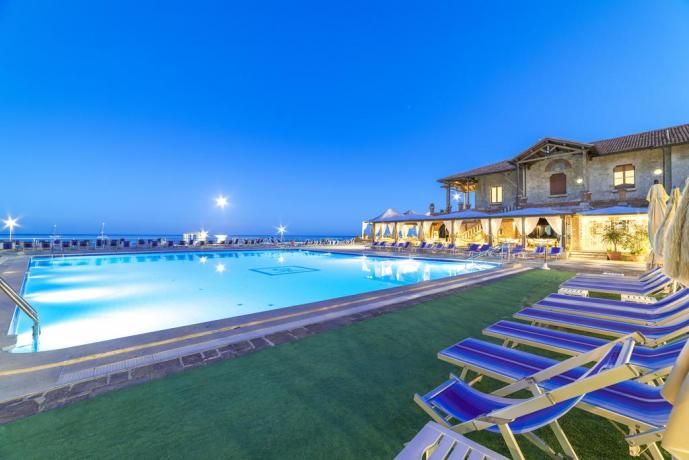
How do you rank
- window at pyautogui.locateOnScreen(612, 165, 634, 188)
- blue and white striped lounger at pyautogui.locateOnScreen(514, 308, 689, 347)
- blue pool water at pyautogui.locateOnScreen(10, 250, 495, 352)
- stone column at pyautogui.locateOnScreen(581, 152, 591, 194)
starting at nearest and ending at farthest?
1. blue and white striped lounger at pyautogui.locateOnScreen(514, 308, 689, 347)
2. blue pool water at pyautogui.locateOnScreen(10, 250, 495, 352)
3. window at pyautogui.locateOnScreen(612, 165, 634, 188)
4. stone column at pyautogui.locateOnScreen(581, 152, 591, 194)

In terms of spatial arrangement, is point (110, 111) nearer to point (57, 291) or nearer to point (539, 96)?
point (57, 291)

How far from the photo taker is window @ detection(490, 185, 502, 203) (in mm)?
21453

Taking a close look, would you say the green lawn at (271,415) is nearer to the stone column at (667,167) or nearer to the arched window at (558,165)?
the stone column at (667,167)

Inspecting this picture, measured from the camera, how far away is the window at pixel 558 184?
1822 cm

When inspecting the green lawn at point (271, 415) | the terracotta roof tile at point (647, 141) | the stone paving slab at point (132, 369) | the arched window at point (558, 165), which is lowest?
the green lawn at point (271, 415)

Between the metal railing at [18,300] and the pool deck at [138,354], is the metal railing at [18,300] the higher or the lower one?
the higher one

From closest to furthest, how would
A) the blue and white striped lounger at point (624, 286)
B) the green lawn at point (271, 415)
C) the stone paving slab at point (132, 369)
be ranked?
1. the green lawn at point (271, 415)
2. the stone paving slab at point (132, 369)
3. the blue and white striped lounger at point (624, 286)

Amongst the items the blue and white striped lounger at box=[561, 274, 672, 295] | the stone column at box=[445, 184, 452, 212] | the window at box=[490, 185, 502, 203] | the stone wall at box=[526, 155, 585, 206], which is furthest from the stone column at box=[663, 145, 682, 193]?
the blue and white striped lounger at box=[561, 274, 672, 295]

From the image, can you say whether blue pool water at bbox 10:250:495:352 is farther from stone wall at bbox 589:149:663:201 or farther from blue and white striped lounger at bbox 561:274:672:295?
stone wall at bbox 589:149:663:201

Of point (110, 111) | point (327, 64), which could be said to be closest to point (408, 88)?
point (327, 64)

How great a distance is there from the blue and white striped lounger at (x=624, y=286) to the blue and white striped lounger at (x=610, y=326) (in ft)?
6.78

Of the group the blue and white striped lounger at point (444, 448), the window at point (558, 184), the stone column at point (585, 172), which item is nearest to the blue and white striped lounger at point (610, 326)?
the blue and white striped lounger at point (444, 448)

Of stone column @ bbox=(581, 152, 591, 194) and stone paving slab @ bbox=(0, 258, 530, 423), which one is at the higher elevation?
stone column @ bbox=(581, 152, 591, 194)

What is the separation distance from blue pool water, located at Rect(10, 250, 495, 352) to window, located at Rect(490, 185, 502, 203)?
1112 cm
